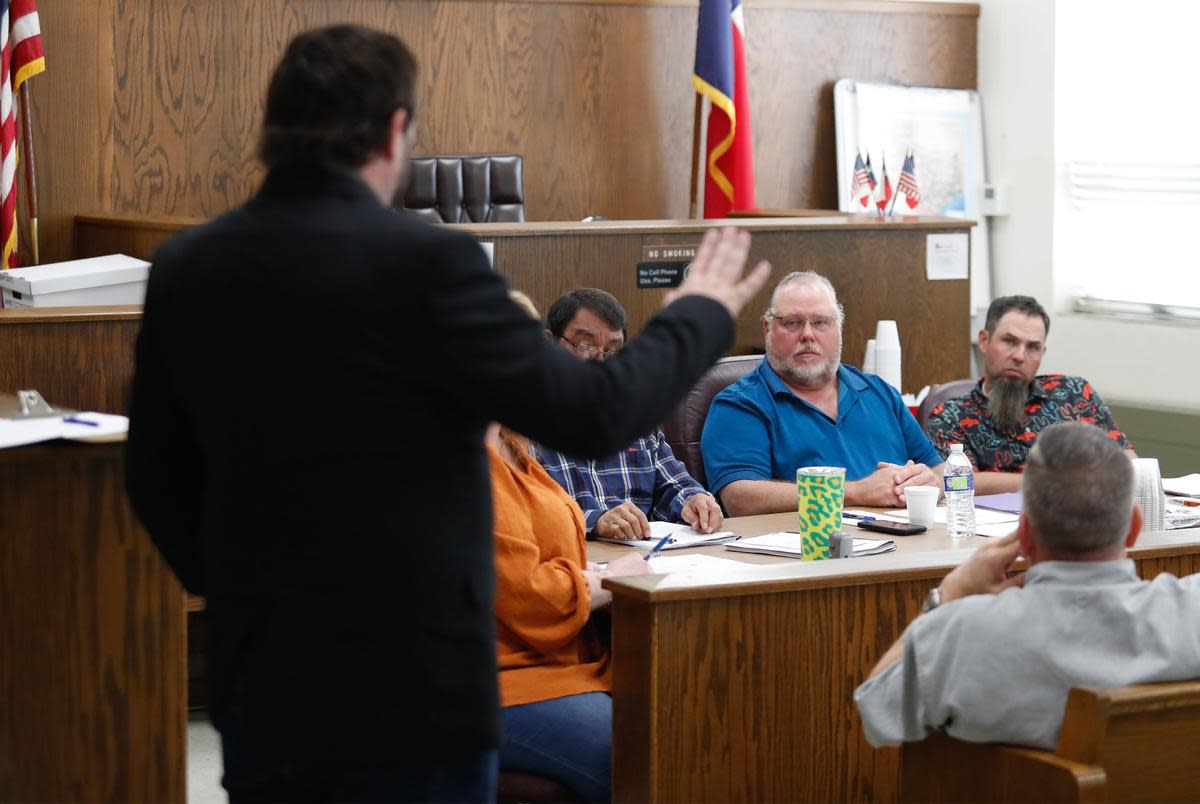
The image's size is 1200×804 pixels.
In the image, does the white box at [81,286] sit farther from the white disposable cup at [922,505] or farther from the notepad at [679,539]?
the white disposable cup at [922,505]

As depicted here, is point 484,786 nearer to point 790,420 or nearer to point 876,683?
point 876,683

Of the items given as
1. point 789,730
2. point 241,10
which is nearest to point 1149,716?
point 789,730

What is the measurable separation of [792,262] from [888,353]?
44 cm

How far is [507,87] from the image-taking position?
7203 millimetres

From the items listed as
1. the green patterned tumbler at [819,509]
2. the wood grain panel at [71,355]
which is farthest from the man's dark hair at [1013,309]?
the wood grain panel at [71,355]

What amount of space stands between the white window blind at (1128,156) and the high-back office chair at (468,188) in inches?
106

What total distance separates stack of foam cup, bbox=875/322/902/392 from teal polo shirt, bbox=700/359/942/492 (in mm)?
1113

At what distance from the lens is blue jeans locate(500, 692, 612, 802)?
2621mm

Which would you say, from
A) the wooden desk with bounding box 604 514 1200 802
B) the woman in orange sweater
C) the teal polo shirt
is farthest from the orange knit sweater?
the teal polo shirt

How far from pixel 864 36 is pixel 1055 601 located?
640cm

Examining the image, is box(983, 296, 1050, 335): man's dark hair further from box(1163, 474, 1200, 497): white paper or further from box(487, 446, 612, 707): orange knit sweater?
box(487, 446, 612, 707): orange knit sweater

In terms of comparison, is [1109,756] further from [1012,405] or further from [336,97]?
[1012,405]

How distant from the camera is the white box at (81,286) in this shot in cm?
409

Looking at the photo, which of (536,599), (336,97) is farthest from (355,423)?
(536,599)
